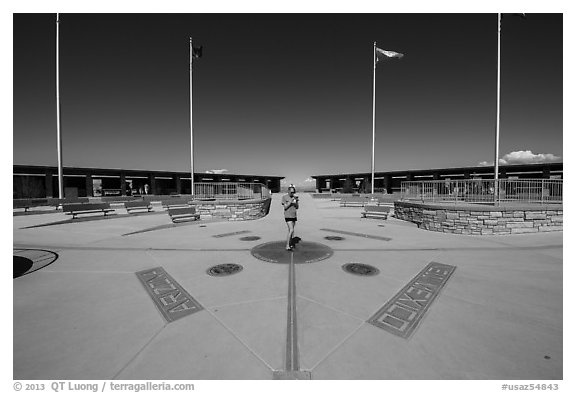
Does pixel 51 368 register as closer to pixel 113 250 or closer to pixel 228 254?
pixel 228 254

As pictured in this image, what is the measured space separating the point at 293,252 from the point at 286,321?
325 cm

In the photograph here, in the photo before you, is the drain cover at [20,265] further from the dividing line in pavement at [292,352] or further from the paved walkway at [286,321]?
the dividing line in pavement at [292,352]

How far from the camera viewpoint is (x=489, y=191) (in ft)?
36.4

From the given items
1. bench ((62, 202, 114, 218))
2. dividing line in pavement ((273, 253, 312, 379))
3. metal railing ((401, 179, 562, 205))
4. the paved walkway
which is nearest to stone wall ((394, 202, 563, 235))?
metal railing ((401, 179, 562, 205))

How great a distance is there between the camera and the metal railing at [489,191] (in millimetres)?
9906

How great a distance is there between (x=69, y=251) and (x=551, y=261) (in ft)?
42.3

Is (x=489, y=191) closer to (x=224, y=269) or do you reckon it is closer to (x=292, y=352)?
(x=224, y=269)

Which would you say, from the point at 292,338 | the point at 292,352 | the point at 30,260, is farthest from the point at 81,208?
the point at 292,352

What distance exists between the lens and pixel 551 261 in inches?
215

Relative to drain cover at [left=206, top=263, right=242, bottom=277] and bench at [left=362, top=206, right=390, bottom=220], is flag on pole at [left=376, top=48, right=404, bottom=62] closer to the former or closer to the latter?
bench at [left=362, top=206, right=390, bottom=220]

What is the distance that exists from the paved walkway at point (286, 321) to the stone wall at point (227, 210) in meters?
6.04

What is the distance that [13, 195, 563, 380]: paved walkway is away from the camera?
2.34m

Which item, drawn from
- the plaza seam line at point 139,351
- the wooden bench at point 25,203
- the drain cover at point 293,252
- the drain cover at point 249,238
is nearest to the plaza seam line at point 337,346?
the plaza seam line at point 139,351

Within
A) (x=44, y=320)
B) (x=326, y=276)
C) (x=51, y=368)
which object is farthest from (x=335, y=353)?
(x=44, y=320)
